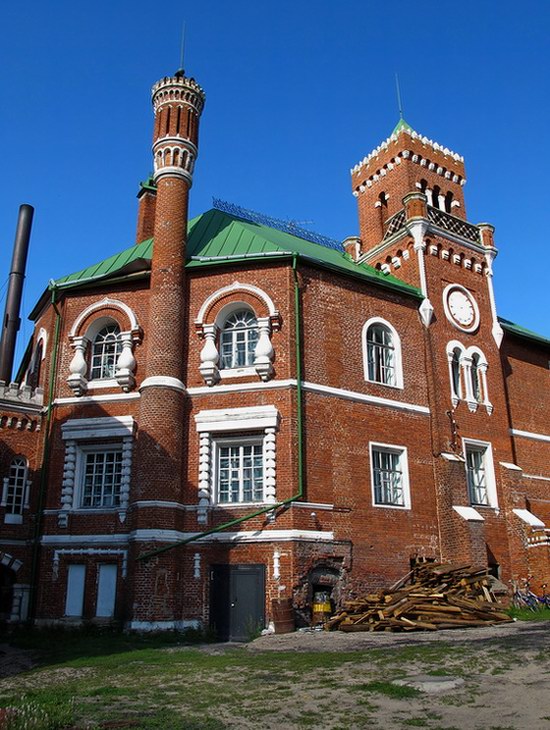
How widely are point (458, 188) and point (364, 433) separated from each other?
1341 centimetres

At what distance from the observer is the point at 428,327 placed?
77.6ft

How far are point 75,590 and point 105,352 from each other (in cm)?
701

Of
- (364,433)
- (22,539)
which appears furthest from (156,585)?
(364,433)

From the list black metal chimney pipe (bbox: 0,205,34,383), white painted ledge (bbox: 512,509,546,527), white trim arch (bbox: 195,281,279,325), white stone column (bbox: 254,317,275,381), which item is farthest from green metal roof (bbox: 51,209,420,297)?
white painted ledge (bbox: 512,509,546,527)

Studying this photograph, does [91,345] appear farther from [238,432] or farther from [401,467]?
[401,467]

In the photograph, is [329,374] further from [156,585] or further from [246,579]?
[156,585]

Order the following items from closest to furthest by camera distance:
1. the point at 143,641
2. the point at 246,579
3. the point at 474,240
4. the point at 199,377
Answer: the point at 143,641
the point at 246,579
the point at 199,377
the point at 474,240

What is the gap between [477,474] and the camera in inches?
935

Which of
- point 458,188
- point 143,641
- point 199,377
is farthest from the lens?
point 458,188

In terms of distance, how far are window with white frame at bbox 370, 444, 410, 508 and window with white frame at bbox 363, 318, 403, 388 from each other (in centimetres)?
214

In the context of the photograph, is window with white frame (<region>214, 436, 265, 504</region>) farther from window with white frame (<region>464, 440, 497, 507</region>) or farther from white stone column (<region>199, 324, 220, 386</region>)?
window with white frame (<region>464, 440, 497, 507</region>)

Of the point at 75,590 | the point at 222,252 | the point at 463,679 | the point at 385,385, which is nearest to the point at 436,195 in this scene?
the point at 385,385

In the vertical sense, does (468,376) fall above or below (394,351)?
below

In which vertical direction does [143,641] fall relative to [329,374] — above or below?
below
